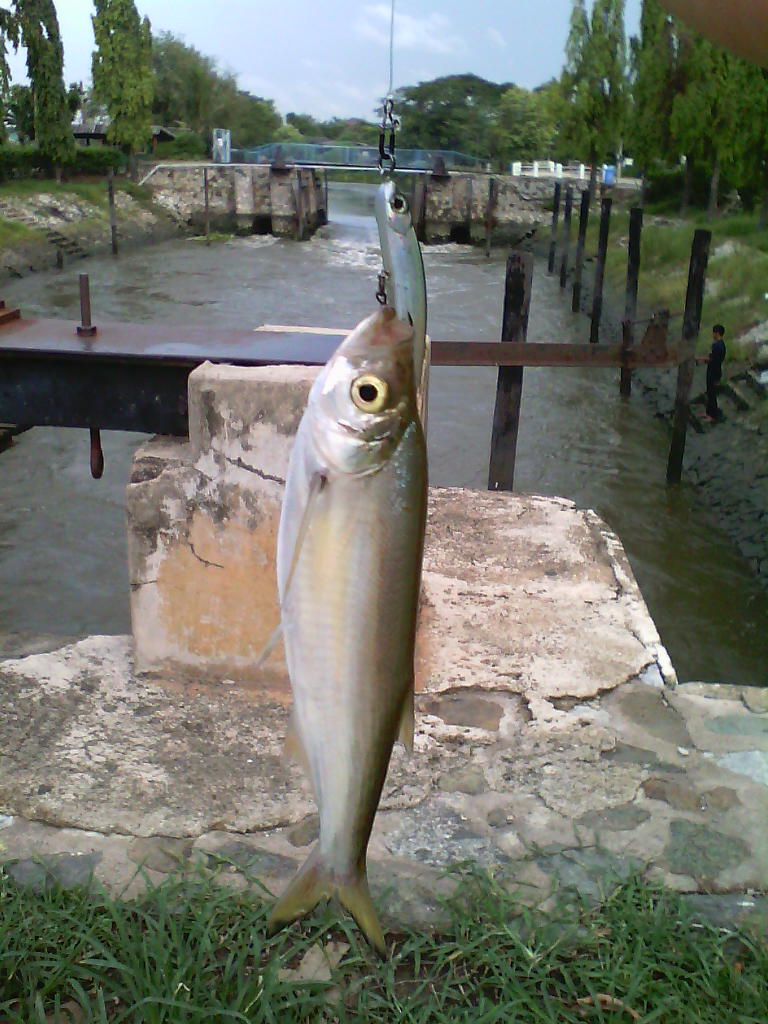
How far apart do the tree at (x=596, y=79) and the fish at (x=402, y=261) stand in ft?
116

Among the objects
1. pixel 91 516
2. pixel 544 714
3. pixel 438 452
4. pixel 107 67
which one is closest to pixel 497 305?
pixel 438 452

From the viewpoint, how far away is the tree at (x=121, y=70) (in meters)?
41.3

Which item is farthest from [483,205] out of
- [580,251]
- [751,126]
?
[751,126]

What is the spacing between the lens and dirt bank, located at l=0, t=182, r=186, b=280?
29781mm

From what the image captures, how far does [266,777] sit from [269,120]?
7843 cm

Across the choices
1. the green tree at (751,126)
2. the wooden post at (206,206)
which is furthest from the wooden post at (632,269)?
the wooden post at (206,206)

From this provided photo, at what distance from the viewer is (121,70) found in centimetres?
4128

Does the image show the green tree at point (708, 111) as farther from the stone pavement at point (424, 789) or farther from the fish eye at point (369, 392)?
the fish eye at point (369, 392)

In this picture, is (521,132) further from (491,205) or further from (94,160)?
(94,160)

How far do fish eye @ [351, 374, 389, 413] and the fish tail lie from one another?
85cm

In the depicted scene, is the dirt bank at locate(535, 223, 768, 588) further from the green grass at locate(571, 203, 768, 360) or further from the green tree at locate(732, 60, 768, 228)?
the green tree at locate(732, 60, 768, 228)

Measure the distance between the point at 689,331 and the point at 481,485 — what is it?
3.29m

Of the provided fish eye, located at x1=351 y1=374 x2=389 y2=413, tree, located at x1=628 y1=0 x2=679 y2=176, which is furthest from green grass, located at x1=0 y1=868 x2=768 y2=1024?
tree, located at x1=628 y1=0 x2=679 y2=176

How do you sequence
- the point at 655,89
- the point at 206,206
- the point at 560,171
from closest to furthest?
1. the point at 655,89
2. the point at 206,206
3. the point at 560,171
